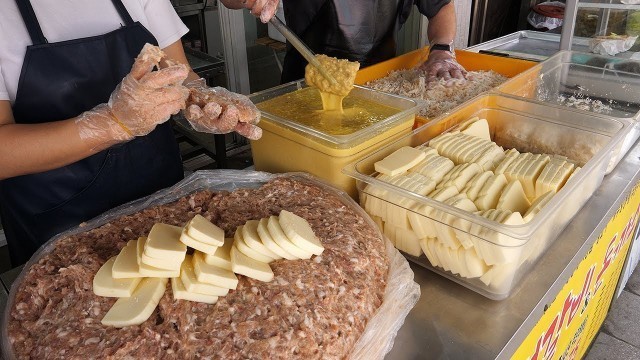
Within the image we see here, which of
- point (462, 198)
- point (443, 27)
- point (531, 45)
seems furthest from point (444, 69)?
point (531, 45)

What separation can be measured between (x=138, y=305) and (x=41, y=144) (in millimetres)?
615

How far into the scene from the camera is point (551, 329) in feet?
4.57

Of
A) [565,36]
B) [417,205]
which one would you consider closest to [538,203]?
[417,205]

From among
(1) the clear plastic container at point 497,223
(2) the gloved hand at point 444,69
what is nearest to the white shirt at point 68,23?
(1) the clear plastic container at point 497,223

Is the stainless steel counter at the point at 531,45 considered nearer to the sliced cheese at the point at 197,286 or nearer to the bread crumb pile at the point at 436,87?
the bread crumb pile at the point at 436,87

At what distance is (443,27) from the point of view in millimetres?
2594

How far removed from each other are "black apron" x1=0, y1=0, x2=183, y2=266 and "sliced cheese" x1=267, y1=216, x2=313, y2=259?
0.87 metres

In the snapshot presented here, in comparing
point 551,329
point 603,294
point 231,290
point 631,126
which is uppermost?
point 631,126

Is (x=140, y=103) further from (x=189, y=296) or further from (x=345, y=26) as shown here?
(x=345, y=26)

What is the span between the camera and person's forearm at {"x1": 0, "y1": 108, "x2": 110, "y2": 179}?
4.15 feet

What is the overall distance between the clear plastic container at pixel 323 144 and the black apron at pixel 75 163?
19.6 inches

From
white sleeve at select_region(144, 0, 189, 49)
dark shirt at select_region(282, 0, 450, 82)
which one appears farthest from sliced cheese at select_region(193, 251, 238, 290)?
dark shirt at select_region(282, 0, 450, 82)

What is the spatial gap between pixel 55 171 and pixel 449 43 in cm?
192

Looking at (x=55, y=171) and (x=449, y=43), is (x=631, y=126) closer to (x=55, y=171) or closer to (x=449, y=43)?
(x=449, y=43)
